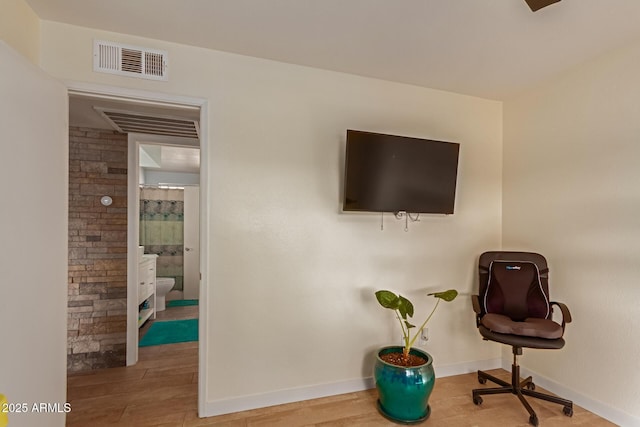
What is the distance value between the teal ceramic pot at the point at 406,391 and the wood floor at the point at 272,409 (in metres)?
0.09

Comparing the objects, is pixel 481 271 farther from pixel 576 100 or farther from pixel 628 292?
pixel 576 100

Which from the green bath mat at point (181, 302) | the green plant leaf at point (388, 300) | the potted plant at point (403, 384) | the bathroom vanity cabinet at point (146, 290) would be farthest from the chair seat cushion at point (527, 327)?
the green bath mat at point (181, 302)

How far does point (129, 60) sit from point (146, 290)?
10.1 feet

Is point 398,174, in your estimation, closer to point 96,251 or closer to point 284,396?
point 284,396

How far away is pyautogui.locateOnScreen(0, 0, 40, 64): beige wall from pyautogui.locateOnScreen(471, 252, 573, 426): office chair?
3290mm

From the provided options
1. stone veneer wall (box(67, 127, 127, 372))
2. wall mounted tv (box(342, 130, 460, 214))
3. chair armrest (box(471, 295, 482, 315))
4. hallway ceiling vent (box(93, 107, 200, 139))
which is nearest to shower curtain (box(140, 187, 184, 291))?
stone veneer wall (box(67, 127, 127, 372))

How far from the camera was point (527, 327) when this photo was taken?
6.86ft

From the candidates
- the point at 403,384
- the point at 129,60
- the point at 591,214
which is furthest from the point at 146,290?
the point at 591,214

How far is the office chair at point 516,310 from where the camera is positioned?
82.4 inches

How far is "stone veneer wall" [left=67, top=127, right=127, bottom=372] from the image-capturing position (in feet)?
9.32

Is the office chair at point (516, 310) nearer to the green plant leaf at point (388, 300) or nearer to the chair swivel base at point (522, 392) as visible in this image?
the chair swivel base at point (522, 392)

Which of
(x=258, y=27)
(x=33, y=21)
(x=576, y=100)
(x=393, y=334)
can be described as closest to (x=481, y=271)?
(x=393, y=334)

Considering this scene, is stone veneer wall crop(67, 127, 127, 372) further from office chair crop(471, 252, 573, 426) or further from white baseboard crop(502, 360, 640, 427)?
white baseboard crop(502, 360, 640, 427)

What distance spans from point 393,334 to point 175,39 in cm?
269
